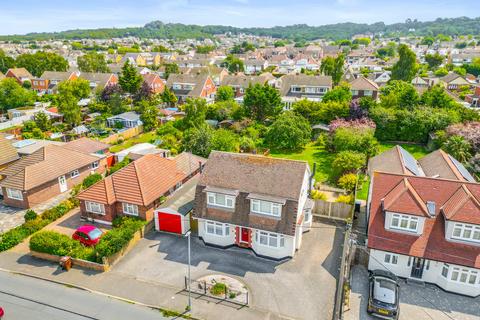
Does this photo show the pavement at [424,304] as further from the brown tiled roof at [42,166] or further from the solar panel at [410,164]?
the brown tiled roof at [42,166]

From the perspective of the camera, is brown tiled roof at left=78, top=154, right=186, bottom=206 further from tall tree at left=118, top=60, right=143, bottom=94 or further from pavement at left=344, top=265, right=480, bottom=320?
tall tree at left=118, top=60, right=143, bottom=94

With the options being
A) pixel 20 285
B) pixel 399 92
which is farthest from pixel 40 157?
pixel 399 92

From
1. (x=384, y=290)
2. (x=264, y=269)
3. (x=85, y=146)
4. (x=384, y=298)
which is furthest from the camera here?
(x=85, y=146)

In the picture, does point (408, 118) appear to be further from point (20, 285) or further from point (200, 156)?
point (20, 285)

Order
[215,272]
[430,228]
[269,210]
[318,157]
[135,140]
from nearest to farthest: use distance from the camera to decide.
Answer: [430,228]
[215,272]
[269,210]
[318,157]
[135,140]

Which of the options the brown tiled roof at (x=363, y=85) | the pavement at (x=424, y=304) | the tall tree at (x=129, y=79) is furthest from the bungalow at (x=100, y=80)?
the pavement at (x=424, y=304)

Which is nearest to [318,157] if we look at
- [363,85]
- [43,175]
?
[43,175]

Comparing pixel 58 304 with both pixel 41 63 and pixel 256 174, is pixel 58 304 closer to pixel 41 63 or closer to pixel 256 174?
pixel 256 174
